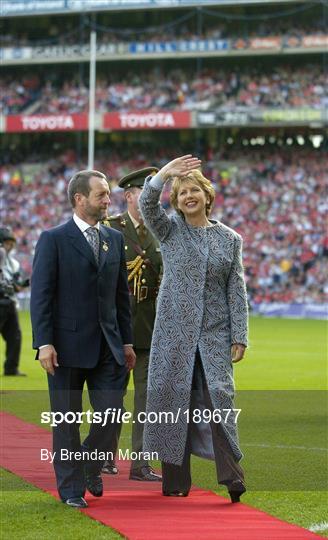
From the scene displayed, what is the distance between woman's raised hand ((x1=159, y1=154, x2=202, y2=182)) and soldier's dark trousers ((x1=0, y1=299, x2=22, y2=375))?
1041 cm

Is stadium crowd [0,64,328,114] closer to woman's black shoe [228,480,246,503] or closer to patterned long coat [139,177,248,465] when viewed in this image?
patterned long coat [139,177,248,465]

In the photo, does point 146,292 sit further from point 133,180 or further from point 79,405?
point 79,405

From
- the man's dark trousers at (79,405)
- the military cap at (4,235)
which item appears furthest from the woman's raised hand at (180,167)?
Answer: the military cap at (4,235)

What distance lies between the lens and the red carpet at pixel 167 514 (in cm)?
687

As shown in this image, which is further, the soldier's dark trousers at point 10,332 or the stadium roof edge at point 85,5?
the stadium roof edge at point 85,5

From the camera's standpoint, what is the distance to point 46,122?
5606cm

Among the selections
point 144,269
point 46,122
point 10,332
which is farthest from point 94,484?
point 46,122

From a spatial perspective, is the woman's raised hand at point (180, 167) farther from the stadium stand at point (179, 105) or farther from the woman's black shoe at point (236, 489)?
the stadium stand at point (179, 105)

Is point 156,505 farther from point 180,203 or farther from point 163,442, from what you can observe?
point 180,203

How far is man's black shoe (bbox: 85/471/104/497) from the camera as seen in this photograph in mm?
7949

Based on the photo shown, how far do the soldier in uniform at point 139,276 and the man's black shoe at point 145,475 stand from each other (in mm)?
176

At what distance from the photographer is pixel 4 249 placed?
1795 centimetres

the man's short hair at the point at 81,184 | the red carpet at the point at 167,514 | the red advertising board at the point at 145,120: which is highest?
the red advertising board at the point at 145,120

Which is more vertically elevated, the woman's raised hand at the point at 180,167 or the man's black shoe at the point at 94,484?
the woman's raised hand at the point at 180,167
